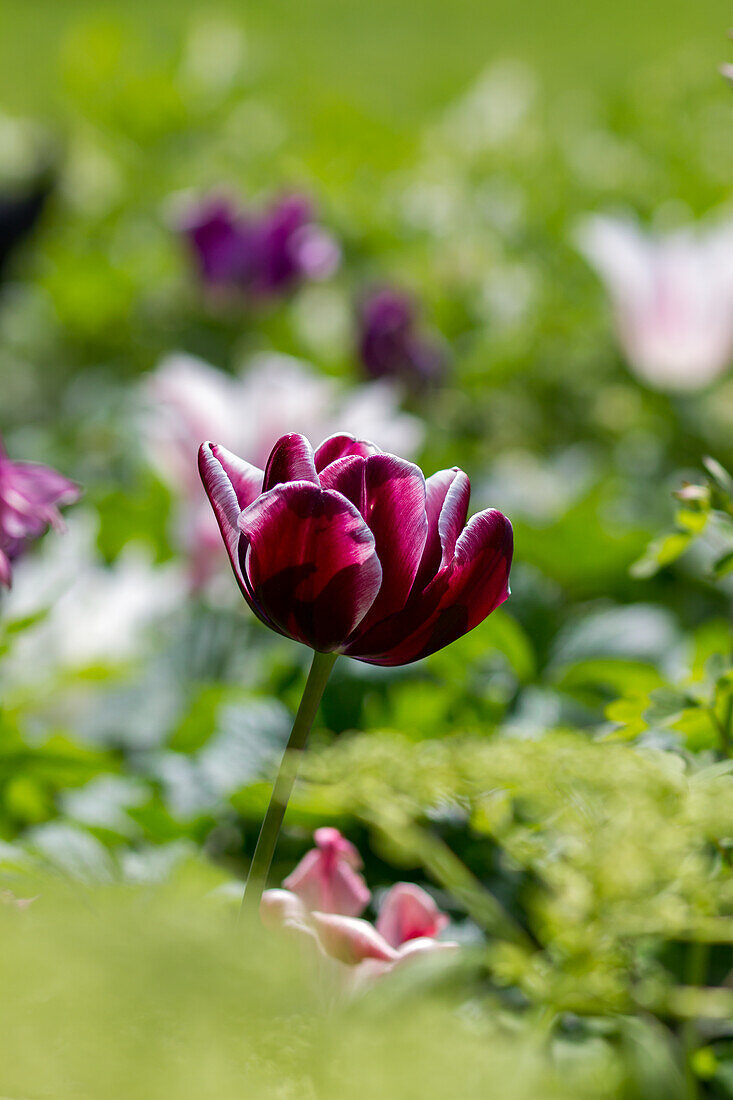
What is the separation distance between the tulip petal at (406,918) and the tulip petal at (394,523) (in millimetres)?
125

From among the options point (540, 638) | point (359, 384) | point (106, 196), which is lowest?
point (106, 196)

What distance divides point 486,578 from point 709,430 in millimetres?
889

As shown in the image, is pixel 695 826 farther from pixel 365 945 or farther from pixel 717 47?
pixel 717 47

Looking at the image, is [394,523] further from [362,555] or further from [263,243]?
[263,243]

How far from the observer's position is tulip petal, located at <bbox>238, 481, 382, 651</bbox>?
37cm

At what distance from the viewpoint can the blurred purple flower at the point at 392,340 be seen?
1130 mm

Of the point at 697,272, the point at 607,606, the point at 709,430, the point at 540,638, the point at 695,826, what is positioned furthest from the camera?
the point at 709,430

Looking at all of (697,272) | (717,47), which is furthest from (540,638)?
(717,47)

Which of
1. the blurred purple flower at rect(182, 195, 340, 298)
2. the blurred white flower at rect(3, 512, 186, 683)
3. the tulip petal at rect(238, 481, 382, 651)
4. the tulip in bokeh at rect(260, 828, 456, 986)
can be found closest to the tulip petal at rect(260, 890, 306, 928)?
the tulip in bokeh at rect(260, 828, 456, 986)

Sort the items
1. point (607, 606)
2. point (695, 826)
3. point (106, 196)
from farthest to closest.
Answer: point (106, 196) → point (607, 606) → point (695, 826)

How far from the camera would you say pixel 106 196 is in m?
1.72

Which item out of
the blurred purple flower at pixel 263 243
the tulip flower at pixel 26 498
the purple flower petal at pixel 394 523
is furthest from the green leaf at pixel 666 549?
the blurred purple flower at pixel 263 243

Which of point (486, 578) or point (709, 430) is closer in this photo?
point (486, 578)

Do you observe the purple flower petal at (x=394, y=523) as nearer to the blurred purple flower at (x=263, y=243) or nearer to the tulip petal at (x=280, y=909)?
the tulip petal at (x=280, y=909)
